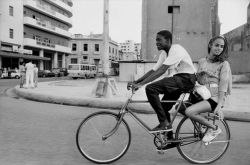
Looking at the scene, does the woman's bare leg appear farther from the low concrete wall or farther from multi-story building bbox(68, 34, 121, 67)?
multi-story building bbox(68, 34, 121, 67)

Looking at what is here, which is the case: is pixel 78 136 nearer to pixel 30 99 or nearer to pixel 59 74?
pixel 30 99

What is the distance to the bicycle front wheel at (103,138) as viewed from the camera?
384cm

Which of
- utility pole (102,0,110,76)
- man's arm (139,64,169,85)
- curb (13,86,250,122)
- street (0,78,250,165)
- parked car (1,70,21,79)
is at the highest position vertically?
utility pole (102,0,110,76)

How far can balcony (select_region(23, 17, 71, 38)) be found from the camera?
1798 inches

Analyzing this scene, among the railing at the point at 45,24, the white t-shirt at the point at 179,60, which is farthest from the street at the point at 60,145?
the railing at the point at 45,24

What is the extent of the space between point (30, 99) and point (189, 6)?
13.8 metres

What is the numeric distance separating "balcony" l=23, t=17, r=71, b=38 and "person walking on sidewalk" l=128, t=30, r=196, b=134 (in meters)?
44.6

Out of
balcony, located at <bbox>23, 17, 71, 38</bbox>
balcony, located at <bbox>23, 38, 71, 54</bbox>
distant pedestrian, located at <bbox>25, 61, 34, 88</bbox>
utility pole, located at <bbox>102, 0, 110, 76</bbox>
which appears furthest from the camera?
balcony, located at <bbox>23, 17, 71, 38</bbox>

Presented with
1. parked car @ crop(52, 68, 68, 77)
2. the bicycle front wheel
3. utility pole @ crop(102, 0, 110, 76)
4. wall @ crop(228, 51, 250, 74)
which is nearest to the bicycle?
the bicycle front wheel

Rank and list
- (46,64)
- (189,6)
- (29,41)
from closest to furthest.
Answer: (189,6)
(29,41)
(46,64)

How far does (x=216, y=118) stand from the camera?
387 centimetres

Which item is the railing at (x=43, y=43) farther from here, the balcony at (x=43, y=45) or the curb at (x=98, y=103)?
the curb at (x=98, y=103)

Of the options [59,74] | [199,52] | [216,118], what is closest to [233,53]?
[199,52]

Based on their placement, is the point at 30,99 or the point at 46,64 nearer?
the point at 30,99
